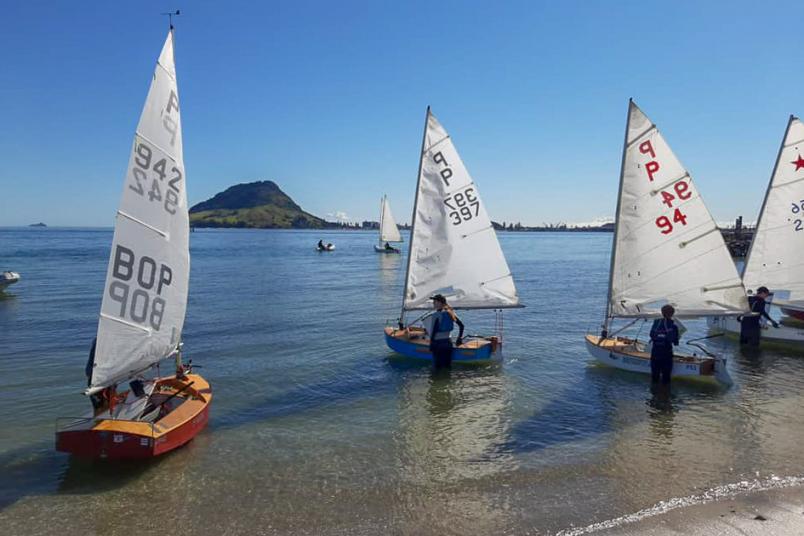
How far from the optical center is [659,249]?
18.3m

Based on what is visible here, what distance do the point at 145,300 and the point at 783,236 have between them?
972 inches

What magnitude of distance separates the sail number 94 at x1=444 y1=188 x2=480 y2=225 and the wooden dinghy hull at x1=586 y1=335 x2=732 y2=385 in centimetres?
643

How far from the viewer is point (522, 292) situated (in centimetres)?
4484

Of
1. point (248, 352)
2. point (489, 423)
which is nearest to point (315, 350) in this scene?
point (248, 352)

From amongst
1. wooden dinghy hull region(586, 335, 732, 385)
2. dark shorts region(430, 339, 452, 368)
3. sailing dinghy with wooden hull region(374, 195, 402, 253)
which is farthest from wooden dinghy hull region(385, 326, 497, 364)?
sailing dinghy with wooden hull region(374, 195, 402, 253)

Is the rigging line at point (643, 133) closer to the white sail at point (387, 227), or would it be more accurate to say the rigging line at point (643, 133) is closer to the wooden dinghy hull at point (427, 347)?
the wooden dinghy hull at point (427, 347)

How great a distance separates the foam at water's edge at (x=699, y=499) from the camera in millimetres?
8747

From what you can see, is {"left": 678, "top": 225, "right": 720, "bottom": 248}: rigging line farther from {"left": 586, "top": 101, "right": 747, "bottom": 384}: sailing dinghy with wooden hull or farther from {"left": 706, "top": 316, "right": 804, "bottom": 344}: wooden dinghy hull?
{"left": 706, "top": 316, "right": 804, "bottom": 344}: wooden dinghy hull

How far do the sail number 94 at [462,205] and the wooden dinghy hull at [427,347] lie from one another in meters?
4.57

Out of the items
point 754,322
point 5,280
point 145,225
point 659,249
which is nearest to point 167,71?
point 145,225

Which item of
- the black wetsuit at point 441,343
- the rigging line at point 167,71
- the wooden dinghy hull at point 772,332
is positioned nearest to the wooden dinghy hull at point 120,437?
the rigging line at point 167,71

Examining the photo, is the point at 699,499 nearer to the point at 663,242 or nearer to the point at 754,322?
the point at 663,242

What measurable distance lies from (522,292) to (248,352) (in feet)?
91.0

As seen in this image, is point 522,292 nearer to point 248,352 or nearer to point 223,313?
point 223,313
